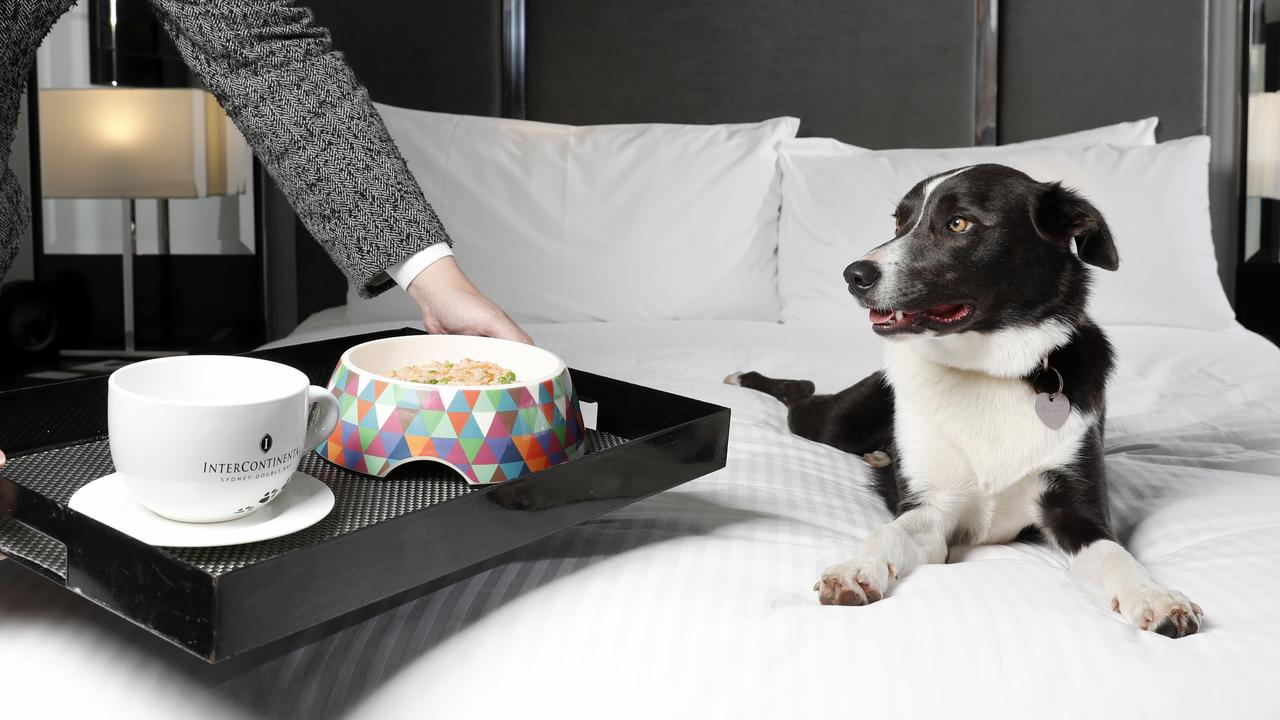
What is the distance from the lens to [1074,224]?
126cm

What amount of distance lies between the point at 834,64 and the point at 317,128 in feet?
6.84

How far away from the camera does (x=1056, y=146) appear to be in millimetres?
2629

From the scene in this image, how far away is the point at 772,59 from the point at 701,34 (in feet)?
0.74

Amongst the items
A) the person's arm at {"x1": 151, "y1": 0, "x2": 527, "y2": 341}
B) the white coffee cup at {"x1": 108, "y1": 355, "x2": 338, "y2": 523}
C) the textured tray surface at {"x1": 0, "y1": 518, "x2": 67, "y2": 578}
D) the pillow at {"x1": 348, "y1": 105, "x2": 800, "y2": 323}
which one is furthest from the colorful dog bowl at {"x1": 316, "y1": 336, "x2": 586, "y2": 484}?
the pillow at {"x1": 348, "y1": 105, "x2": 800, "y2": 323}

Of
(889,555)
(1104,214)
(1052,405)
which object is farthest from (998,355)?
(1104,214)

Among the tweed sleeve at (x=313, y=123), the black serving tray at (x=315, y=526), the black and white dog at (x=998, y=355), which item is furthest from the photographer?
the tweed sleeve at (x=313, y=123)

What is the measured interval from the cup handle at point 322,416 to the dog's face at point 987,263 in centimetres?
66

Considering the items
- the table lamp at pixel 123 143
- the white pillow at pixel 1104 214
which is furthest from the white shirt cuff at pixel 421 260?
the table lamp at pixel 123 143

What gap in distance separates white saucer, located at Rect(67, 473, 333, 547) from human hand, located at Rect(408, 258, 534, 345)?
1.54ft

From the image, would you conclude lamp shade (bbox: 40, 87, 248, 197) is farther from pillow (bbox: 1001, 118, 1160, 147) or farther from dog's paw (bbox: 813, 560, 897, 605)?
dog's paw (bbox: 813, 560, 897, 605)

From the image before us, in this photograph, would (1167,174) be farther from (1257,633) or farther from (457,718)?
(457,718)

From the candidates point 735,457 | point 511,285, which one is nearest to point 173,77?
point 511,285

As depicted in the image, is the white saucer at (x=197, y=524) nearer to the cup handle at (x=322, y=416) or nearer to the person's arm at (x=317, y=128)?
the cup handle at (x=322, y=416)

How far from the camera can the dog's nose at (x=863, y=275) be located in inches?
48.7
